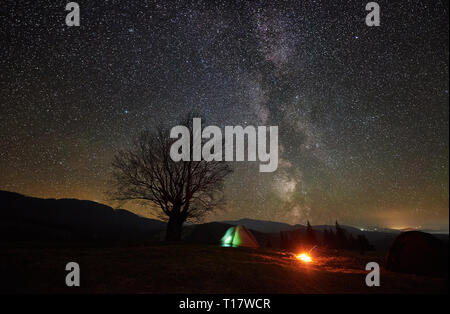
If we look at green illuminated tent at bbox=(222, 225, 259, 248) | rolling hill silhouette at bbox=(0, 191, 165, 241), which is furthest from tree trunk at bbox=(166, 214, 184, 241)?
rolling hill silhouette at bbox=(0, 191, 165, 241)

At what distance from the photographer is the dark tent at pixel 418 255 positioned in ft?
28.8

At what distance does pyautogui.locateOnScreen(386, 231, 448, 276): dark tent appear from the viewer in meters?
8.77

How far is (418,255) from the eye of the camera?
9.30 m

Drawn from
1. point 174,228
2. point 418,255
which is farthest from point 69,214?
point 418,255

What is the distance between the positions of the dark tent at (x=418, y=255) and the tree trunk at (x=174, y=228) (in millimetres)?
14149

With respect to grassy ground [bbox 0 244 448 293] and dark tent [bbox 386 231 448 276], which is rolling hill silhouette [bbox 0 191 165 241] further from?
dark tent [bbox 386 231 448 276]

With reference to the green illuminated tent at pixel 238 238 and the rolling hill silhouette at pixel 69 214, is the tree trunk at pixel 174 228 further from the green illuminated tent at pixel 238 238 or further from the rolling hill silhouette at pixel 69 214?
the rolling hill silhouette at pixel 69 214
